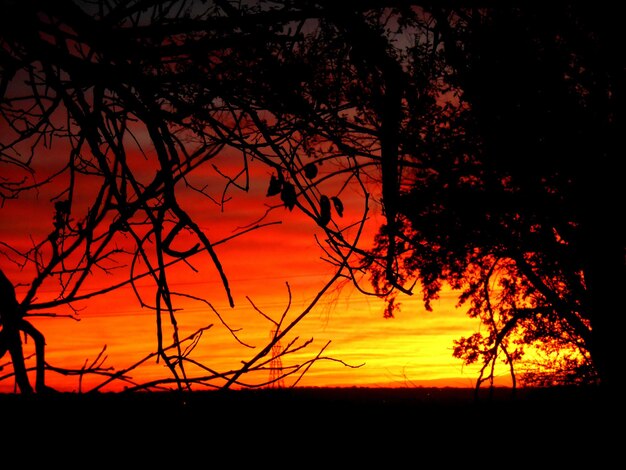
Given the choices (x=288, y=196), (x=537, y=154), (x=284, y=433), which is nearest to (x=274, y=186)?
(x=288, y=196)

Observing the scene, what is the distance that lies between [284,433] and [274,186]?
1.36 m

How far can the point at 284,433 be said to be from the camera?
12.3 ft

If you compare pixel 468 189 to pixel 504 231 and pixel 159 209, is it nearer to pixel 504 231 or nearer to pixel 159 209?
pixel 504 231

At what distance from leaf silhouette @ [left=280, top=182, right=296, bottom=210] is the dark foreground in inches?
31.7

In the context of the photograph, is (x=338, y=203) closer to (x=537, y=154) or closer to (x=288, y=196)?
(x=288, y=196)

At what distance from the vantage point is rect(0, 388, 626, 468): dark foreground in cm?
315

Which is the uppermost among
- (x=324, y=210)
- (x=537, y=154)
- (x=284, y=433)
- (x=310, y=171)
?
(x=537, y=154)

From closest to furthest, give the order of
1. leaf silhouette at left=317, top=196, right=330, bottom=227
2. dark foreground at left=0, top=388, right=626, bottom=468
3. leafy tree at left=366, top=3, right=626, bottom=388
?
1. leaf silhouette at left=317, top=196, right=330, bottom=227
2. dark foreground at left=0, top=388, right=626, bottom=468
3. leafy tree at left=366, top=3, right=626, bottom=388

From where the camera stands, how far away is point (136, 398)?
360 cm

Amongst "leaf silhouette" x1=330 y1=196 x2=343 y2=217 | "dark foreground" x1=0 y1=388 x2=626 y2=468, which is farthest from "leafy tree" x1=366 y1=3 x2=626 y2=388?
"leaf silhouette" x1=330 y1=196 x2=343 y2=217

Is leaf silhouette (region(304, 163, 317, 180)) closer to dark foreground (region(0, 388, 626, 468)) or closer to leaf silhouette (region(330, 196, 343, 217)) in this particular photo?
leaf silhouette (region(330, 196, 343, 217))

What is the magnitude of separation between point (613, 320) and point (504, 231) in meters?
3.29

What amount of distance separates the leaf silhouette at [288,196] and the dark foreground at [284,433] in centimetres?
80

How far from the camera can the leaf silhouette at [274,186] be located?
3.06 metres
